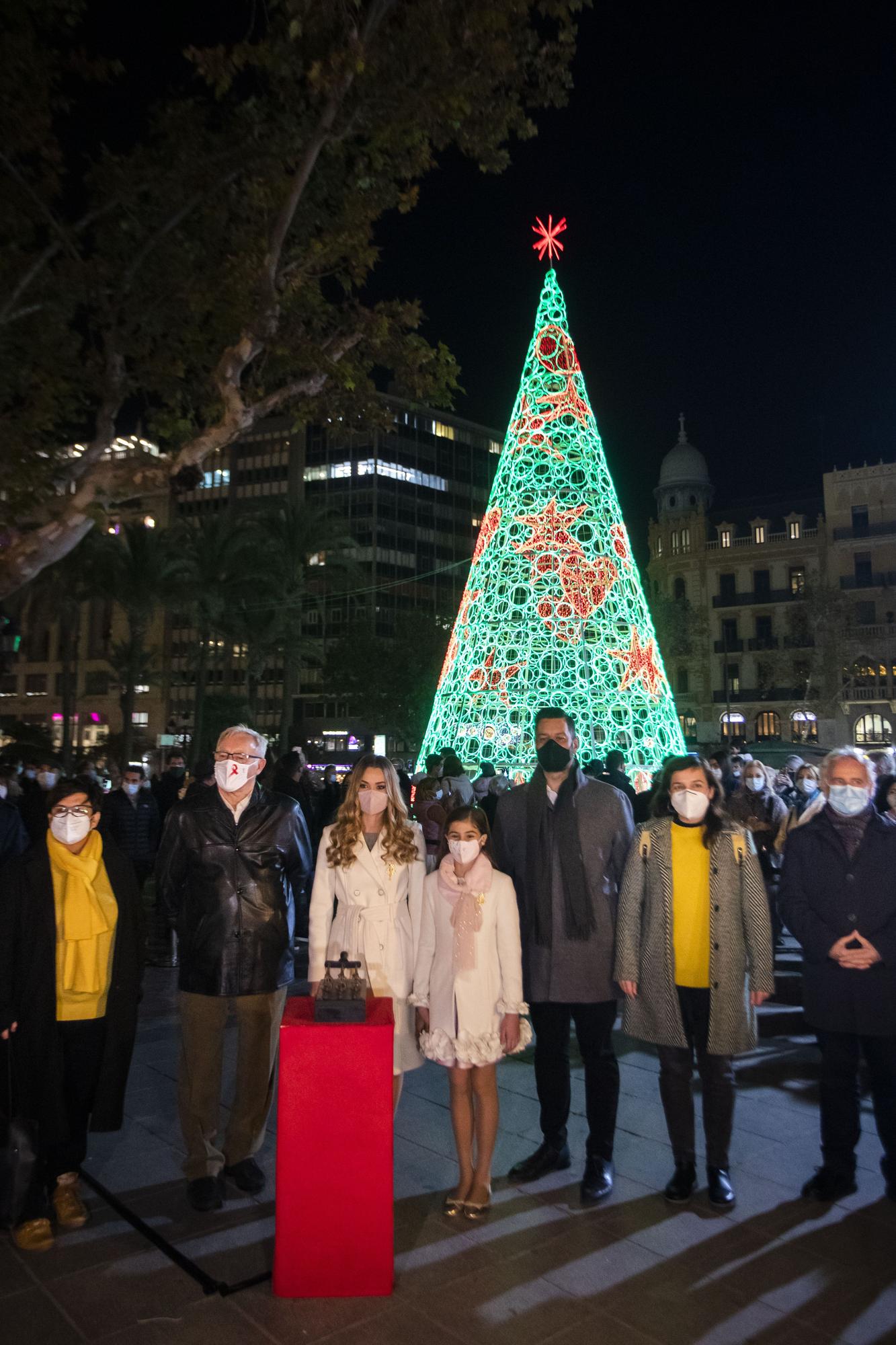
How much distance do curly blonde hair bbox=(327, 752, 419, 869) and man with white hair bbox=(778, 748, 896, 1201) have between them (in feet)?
5.98

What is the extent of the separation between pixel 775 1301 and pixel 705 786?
1.99 metres

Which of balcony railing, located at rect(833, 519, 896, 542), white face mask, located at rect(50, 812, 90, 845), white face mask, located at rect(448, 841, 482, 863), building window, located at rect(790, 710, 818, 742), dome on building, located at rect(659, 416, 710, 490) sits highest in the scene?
dome on building, located at rect(659, 416, 710, 490)

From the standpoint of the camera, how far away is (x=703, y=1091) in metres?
4.21

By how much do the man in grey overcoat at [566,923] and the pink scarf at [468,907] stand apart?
452mm

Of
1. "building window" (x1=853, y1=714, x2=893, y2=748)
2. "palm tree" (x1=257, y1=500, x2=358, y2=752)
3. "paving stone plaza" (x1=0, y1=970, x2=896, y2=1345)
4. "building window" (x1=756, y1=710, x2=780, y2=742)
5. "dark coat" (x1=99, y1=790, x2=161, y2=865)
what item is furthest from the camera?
"building window" (x1=756, y1=710, x2=780, y2=742)

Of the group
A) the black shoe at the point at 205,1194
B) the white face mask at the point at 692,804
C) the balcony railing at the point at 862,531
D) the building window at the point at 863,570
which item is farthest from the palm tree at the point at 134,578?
the building window at the point at 863,570

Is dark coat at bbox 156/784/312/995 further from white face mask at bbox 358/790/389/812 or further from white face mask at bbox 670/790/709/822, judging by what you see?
white face mask at bbox 670/790/709/822

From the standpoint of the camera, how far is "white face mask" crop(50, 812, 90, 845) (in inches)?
164

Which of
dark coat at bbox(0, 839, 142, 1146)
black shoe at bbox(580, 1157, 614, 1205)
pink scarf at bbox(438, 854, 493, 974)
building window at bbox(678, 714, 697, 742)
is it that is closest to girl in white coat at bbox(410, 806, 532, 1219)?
pink scarf at bbox(438, 854, 493, 974)

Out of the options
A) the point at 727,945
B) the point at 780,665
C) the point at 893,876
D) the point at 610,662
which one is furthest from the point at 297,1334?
the point at 780,665

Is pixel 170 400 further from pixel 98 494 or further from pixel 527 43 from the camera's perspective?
pixel 527 43

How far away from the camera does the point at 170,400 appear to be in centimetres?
1100

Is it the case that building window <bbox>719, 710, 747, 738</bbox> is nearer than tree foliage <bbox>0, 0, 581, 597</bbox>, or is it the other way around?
tree foliage <bbox>0, 0, 581, 597</bbox>

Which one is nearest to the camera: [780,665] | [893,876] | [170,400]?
[893,876]
